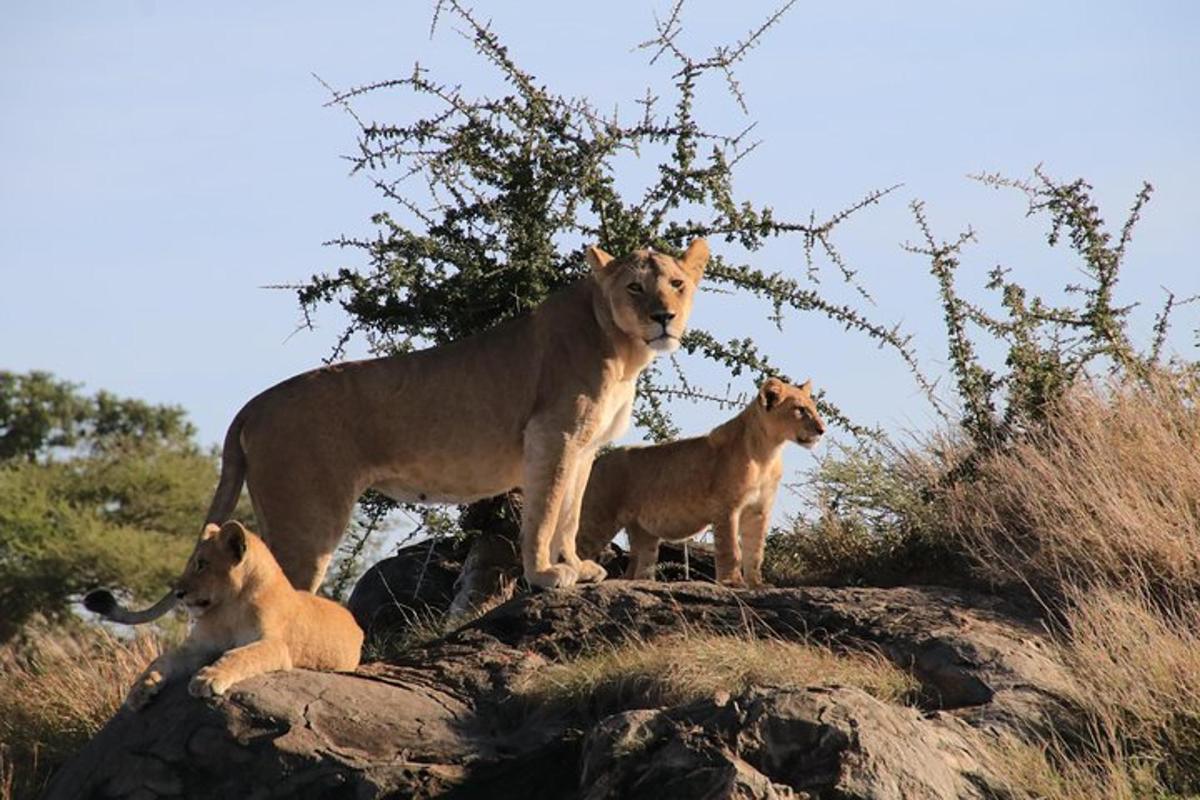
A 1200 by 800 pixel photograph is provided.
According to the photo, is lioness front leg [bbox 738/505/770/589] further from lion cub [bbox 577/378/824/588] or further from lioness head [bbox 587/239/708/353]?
lioness head [bbox 587/239/708/353]

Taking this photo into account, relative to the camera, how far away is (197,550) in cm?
945

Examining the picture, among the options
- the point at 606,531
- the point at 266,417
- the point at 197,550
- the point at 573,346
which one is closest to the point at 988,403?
the point at 606,531

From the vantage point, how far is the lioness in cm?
1091

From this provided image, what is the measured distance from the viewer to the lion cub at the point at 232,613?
9406mm

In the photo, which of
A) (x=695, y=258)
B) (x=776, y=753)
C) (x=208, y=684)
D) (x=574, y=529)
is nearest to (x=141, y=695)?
(x=208, y=684)

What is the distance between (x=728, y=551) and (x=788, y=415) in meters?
0.87

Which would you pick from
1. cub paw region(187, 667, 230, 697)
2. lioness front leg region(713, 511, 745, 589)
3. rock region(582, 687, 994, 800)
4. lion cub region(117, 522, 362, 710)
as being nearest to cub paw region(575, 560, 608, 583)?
lioness front leg region(713, 511, 745, 589)

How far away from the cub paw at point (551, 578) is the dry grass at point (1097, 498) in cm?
234

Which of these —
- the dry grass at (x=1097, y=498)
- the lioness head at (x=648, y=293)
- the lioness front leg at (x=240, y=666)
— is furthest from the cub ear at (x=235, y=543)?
the dry grass at (x=1097, y=498)

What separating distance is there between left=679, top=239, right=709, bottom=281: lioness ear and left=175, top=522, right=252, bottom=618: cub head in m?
3.09

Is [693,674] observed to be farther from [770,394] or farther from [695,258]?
[770,394]

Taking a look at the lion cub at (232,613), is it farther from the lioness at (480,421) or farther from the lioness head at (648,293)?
the lioness head at (648,293)

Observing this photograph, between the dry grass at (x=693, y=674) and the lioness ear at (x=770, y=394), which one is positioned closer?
the dry grass at (x=693, y=674)

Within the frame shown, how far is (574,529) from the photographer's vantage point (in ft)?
37.4
